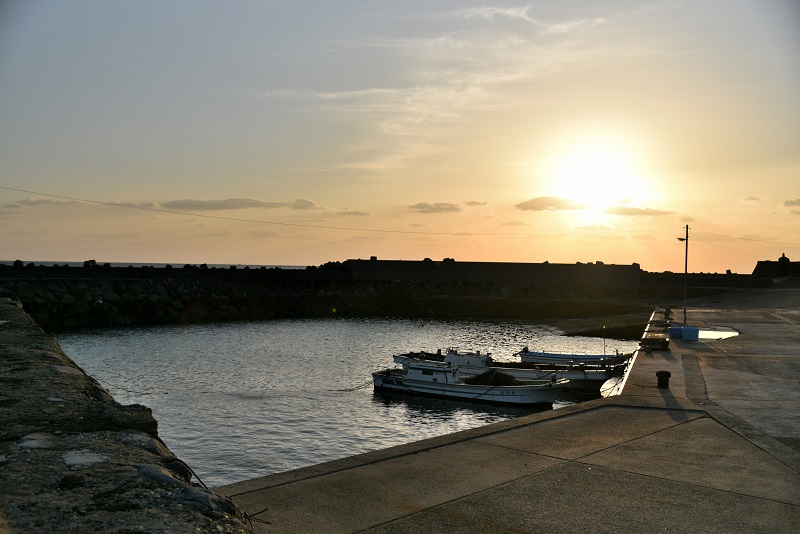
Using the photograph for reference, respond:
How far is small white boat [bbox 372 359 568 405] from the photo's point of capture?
34.4 m

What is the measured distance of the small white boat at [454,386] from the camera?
113 ft

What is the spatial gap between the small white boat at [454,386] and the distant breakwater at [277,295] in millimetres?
44555

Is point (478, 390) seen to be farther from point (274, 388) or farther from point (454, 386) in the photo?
point (274, 388)

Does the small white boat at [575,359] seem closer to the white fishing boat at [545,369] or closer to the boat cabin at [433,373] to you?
the white fishing boat at [545,369]

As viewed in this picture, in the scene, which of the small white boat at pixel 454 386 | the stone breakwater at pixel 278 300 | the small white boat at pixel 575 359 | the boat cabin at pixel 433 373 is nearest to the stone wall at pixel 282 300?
the stone breakwater at pixel 278 300

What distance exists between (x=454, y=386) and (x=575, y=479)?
25.6 m

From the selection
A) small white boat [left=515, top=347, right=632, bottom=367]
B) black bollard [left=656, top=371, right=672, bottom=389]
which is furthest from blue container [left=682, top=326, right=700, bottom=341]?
black bollard [left=656, top=371, right=672, bottom=389]

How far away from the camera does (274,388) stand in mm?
39031

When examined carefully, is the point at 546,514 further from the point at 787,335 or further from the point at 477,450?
the point at 787,335

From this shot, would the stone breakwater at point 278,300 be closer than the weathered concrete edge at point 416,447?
No

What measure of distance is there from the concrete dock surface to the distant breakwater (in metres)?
63.1

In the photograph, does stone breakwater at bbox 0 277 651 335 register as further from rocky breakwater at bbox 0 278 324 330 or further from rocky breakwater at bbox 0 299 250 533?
rocky breakwater at bbox 0 299 250 533

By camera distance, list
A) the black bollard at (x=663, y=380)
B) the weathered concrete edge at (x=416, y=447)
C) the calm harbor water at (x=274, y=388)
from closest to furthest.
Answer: the weathered concrete edge at (x=416, y=447) → the black bollard at (x=663, y=380) → the calm harbor water at (x=274, y=388)

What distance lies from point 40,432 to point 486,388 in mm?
28744
